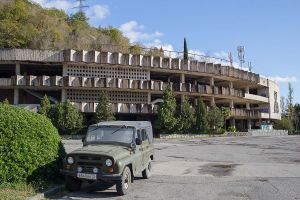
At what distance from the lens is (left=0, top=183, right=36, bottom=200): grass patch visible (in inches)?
329

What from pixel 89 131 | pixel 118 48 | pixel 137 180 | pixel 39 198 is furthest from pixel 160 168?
pixel 118 48

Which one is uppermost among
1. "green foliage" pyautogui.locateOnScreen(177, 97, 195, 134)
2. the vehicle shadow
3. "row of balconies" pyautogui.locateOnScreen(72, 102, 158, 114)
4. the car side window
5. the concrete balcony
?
the concrete balcony

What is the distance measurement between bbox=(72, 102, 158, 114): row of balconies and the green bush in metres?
35.4

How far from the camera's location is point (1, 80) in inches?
1757

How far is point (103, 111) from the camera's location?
144ft

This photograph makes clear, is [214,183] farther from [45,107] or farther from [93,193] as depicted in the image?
[45,107]

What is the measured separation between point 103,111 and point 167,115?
7.51m

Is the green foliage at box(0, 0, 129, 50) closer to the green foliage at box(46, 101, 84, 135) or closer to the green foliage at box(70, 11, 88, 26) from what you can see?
the green foliage at box(70, 11, 88, 26)

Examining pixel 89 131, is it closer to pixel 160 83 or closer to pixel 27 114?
pixel 27 114

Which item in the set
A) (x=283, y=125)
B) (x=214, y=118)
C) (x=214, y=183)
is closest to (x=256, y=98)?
(x=283, y=125)

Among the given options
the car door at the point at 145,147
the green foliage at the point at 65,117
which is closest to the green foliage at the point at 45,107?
the green foliage at the point at 65,117

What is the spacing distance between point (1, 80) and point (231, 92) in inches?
1286

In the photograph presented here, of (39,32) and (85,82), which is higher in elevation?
(39,32)

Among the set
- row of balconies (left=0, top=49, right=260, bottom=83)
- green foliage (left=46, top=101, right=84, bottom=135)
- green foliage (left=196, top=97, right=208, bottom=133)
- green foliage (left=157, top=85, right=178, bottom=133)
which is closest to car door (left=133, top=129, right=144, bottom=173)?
green foliage (left=46, top=101, right=84, bottom=135)
